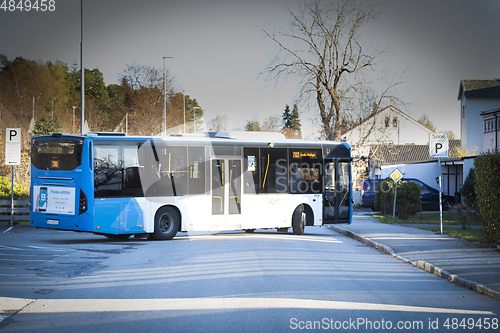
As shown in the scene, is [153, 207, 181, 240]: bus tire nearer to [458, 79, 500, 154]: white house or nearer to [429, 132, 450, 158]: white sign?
[429, 132, 450, 158]: white sign

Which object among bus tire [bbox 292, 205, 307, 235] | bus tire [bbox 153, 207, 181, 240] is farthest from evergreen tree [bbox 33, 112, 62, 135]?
bus tire [bbox 292, 205, 307, 235]

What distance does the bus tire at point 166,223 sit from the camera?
1605cm

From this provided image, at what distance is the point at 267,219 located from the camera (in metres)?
17.5

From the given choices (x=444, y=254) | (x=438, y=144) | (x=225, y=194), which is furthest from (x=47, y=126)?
(x=444, y=254)

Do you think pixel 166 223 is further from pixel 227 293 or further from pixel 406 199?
pixel 406 199

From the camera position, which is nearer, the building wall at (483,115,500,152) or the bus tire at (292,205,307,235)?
the bus tire at (292,205,307,235)

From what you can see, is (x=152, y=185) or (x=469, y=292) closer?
(x=469, y=292)

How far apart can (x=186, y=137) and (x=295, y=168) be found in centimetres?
421

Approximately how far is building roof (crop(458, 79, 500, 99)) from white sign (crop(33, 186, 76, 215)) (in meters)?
52.2

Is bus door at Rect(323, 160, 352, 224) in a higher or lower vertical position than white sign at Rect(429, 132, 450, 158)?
lower

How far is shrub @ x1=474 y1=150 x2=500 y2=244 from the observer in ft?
42.1

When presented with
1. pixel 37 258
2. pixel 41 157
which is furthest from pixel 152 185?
pixel 37 258

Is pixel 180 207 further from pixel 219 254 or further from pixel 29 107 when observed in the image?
pixel 29 107

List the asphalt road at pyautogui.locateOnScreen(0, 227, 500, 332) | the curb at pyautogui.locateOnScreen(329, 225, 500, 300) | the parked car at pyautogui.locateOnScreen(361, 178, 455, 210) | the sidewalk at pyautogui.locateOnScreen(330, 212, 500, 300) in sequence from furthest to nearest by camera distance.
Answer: the parked car at pyautogui.locateOnScreen(361, 178, 455, 210) < the sidewalk at pyautogui.locateOnScreen(330, 212, 500, 300) < the curb at pyautogui.locateOnScreen(329, 225, 500, 300) < the asphalt road at pyautogui.locateOnScreen(0, 227, 500, 332)
